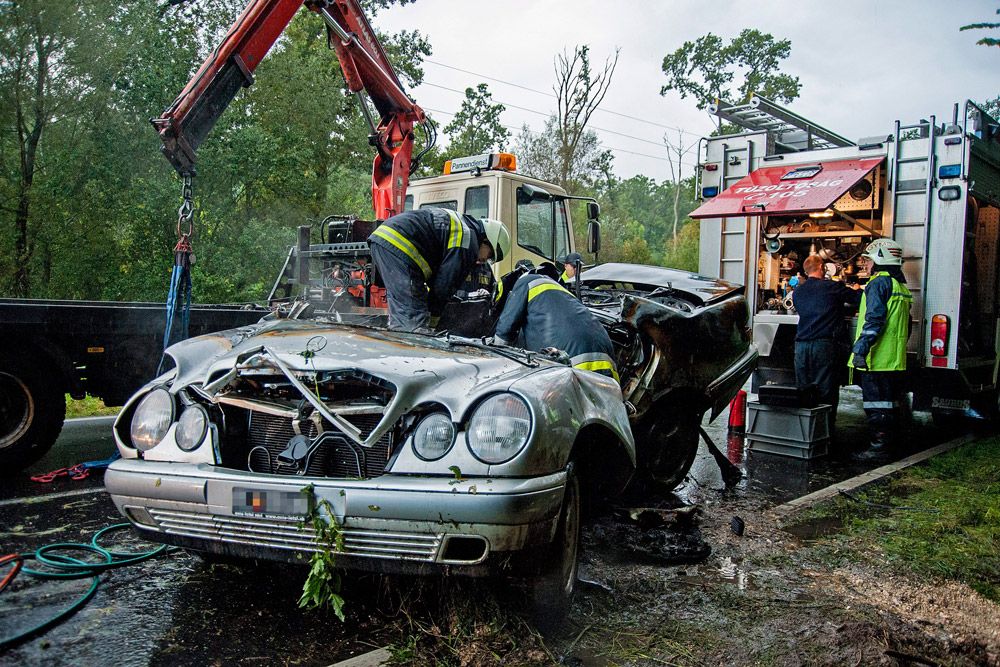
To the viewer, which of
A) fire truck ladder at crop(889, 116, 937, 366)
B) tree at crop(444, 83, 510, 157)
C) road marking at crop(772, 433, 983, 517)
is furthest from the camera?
tree at crop(444, 83, 510, 157)

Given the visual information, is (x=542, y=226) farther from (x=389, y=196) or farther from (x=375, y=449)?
(x=375, y=449)

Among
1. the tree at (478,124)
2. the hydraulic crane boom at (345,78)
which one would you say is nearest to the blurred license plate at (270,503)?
the hydraulic crane boom at (345,78)

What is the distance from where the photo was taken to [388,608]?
2.92m

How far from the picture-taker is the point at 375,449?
8.77 ft

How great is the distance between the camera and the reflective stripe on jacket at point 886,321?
6578mm

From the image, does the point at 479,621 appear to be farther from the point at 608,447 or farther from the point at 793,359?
the point at 793,359

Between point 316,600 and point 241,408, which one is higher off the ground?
point 241,408

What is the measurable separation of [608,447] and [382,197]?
18.3 feet

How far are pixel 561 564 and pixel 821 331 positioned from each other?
5.12 metres

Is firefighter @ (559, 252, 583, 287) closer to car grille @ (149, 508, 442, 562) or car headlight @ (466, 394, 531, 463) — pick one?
car headlight @ (466, 394, 531, 463)

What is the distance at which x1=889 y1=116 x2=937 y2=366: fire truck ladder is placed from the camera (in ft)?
22.8

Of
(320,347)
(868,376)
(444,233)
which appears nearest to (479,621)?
(320,347)

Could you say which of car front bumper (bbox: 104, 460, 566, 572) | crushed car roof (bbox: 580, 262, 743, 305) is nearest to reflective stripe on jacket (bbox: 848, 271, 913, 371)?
crushed car roof (bbox: 580, 262, 743, 305)

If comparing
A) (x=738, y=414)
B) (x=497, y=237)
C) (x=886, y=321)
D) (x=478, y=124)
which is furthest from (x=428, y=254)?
(x=478, y=124)
